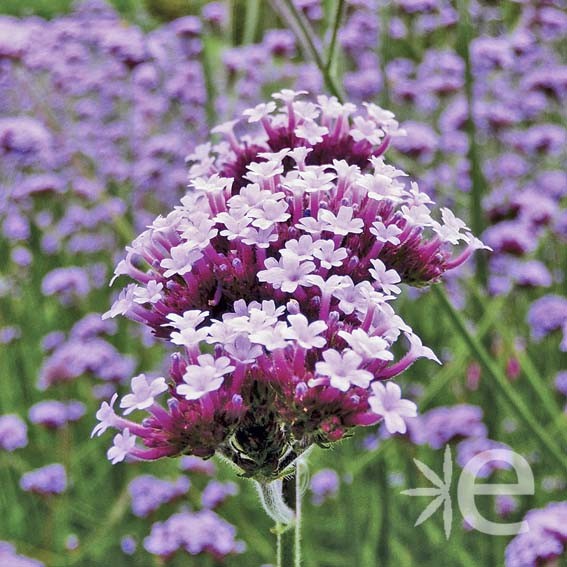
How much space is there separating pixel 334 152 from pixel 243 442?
441 mm

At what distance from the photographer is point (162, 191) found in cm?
289

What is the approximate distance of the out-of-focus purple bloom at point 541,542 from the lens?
1.35 m

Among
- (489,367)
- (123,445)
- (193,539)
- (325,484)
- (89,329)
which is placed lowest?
(325,484)

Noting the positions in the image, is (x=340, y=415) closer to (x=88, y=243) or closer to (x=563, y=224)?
(x=563, y=224)

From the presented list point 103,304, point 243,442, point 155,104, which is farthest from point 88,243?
point 243,442

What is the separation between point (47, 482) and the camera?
6.16ft

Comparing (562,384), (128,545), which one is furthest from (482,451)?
(128,545)

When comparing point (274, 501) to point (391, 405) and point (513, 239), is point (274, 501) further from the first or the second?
point (513, 239)

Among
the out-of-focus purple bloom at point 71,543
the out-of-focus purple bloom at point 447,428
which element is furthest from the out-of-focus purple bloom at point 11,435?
the out-of-focus purple bloom at point 447,428

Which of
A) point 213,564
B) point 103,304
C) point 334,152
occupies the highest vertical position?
point 334,152

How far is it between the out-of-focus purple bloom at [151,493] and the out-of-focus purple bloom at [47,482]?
0.15m

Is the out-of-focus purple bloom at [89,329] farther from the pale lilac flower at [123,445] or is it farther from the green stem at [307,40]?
the pale lilac flower at [123,445]

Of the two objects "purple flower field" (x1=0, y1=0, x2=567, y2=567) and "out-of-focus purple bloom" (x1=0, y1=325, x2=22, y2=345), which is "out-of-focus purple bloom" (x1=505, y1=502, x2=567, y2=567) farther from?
"out-of-focus purple bloom" (x1=0, y1=325, x2=22, y2=345)

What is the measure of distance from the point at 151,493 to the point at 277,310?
1195 mm
